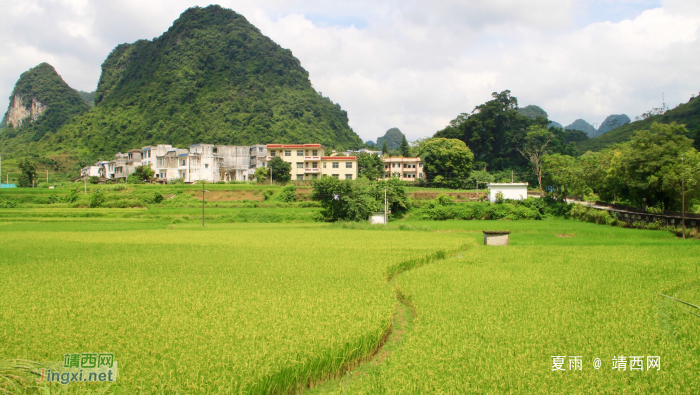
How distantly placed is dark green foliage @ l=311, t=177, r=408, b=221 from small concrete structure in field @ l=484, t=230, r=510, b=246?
15.0m

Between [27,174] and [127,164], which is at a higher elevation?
Result: [127,164]

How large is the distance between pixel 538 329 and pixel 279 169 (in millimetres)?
47180

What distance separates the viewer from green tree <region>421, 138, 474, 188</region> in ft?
177

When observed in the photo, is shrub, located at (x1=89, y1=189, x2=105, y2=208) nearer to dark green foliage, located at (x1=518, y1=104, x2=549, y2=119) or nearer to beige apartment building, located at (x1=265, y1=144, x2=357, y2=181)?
beige apartment building, located at (x1=265, y1=144, x2=357, y2=181)

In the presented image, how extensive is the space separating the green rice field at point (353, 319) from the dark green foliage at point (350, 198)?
62.1ft

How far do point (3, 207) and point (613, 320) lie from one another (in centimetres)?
4645

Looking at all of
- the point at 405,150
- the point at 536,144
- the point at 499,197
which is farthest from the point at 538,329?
the point at 405,150

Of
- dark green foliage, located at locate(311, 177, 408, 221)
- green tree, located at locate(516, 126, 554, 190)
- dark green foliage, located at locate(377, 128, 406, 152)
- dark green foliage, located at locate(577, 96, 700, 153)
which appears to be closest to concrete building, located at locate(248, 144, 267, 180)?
dark green foliage, located at locate(311, 177, 408, 221)

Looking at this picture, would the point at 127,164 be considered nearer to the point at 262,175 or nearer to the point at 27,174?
the point at 27,174

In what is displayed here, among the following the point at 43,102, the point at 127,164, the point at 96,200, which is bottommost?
the point at 96,200

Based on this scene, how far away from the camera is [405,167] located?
62.0m

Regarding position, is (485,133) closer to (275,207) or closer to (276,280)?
(275,207)

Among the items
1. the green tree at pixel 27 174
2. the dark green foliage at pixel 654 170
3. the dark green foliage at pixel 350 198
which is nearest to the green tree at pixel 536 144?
the dark green foliage at pixel 654 170

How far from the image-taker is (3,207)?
123ft
